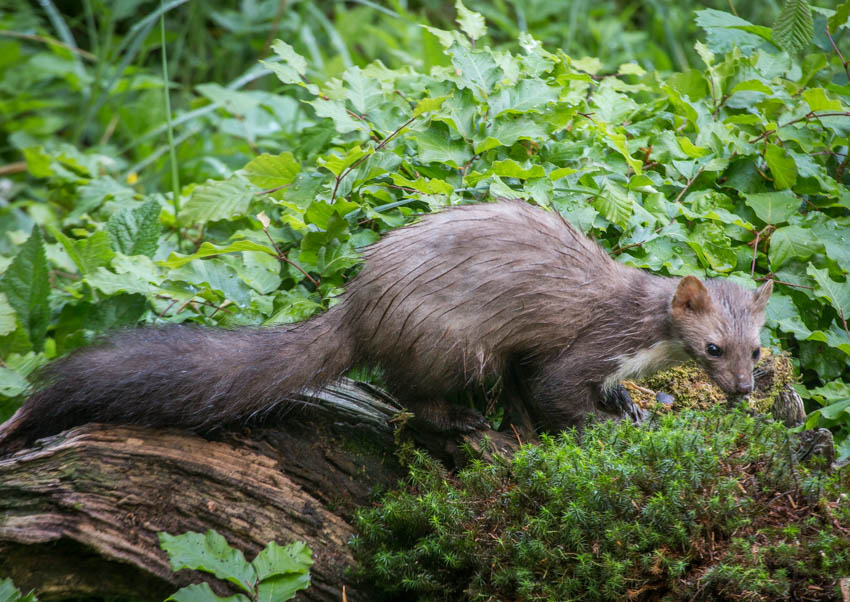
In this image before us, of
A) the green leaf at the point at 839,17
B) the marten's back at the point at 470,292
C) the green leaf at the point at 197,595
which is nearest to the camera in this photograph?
the green leaf at the point at 197,595

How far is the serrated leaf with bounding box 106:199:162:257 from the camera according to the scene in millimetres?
4691

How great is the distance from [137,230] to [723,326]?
3156 millimetres

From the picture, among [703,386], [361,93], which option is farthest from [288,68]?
[703,386]

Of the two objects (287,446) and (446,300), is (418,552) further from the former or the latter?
(446,300)

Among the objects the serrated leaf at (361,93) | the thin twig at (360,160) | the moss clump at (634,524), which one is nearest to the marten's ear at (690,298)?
the moss clump at (634,524)

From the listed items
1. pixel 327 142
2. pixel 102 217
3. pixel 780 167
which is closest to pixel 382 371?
pixel 327 142

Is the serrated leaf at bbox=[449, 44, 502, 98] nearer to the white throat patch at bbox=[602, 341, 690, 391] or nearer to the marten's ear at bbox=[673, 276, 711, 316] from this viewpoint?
the marten's ear at bbox=[673, 276, 711, 316]

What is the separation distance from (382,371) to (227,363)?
0.68 m

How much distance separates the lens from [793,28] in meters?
4.75

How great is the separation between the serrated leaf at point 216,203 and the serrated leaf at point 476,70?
4.52ft

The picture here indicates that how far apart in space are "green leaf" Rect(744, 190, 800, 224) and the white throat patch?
1.01 m

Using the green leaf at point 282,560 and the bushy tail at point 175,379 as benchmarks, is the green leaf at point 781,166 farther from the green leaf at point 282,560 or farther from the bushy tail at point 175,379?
the green leaf at point 282,560

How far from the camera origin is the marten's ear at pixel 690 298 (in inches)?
147

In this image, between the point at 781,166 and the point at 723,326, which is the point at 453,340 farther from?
the point at 781,166
